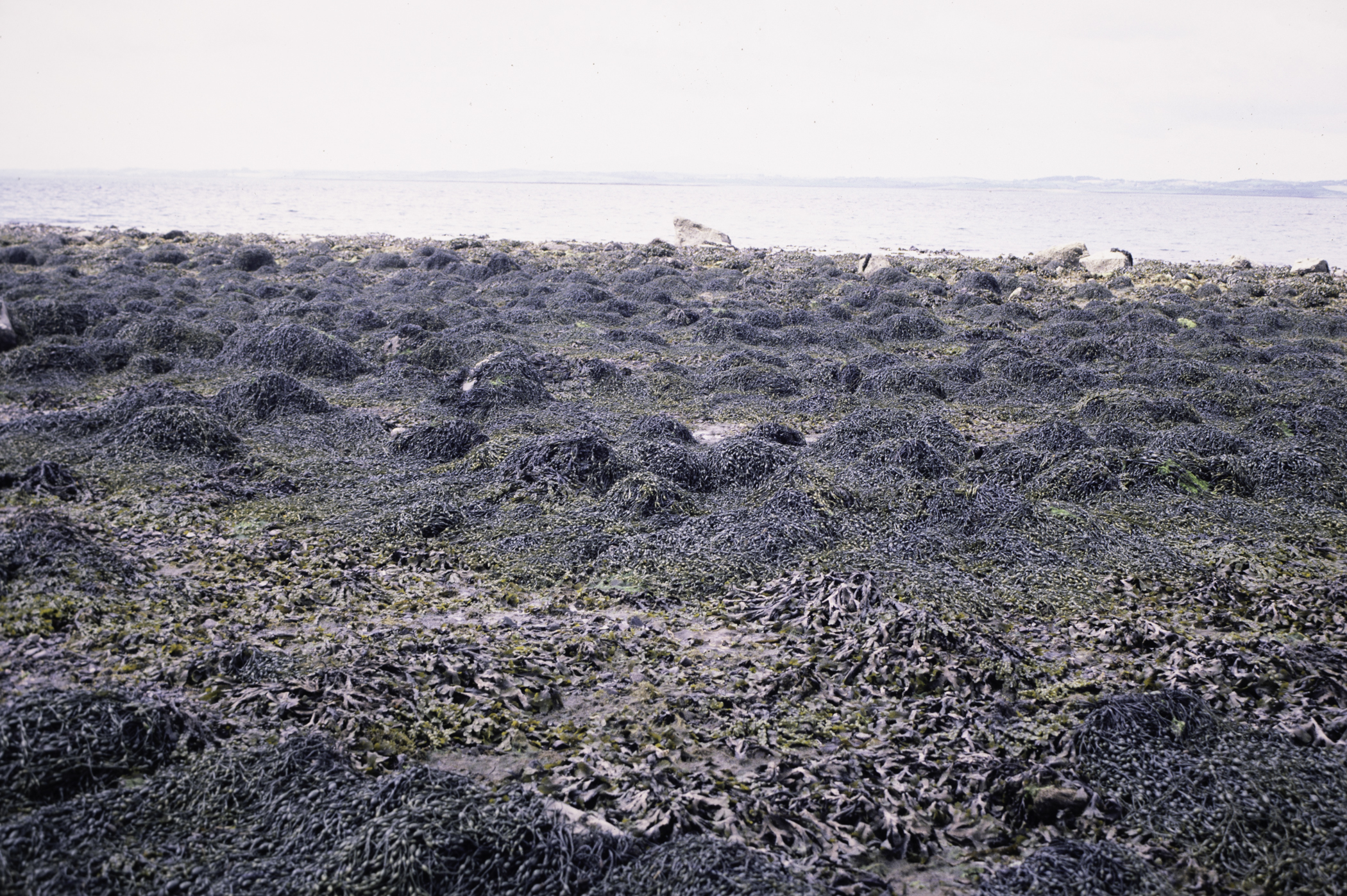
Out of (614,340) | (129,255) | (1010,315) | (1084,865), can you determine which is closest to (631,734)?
(1084,865)

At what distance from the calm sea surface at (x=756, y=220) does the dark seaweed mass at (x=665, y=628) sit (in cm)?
2656

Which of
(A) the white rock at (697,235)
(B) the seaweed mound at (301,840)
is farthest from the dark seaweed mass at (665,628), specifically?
(A) the white rock at (697,235)

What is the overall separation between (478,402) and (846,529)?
5.25m

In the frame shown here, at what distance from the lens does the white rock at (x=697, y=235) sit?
102 ft

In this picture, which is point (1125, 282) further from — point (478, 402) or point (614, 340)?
point (478, 402)

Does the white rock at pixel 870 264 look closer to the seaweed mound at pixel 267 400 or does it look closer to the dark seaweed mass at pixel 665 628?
the dark seaweed mass at pixel 665 628

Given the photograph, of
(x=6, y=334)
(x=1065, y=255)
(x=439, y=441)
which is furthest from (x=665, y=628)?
(x=1065, y=255)

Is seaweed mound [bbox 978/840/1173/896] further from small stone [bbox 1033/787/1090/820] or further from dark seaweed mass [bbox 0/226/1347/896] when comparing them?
small stone [bbox 1033/787/1090/820]

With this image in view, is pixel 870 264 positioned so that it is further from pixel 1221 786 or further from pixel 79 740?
pixel 79 740

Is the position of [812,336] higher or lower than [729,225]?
lower

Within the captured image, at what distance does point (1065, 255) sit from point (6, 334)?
87.0ft

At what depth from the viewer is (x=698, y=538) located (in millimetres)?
5988

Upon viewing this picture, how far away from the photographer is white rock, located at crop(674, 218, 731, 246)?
3117 centimetres

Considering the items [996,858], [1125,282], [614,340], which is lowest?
[996,858]
